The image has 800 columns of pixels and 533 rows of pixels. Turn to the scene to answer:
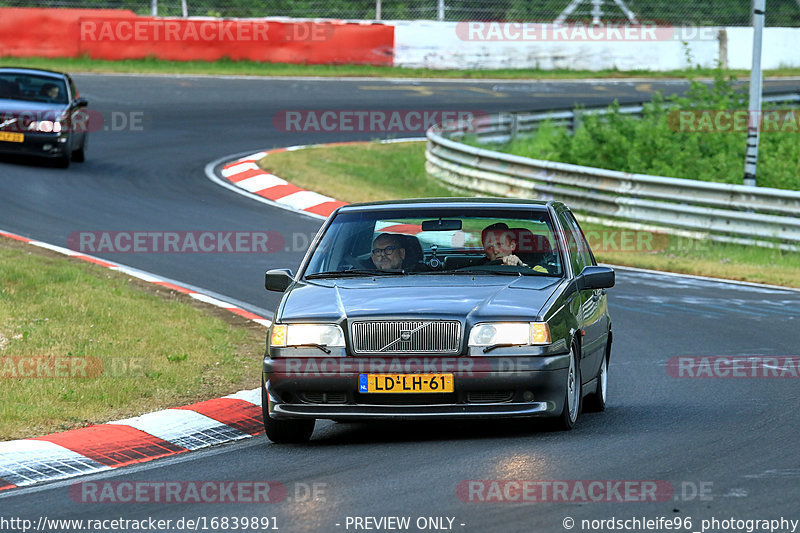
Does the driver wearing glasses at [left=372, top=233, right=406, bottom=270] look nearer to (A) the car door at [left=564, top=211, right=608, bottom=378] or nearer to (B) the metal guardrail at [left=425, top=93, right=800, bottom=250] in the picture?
(A) the car door at [left=564, top=211, right=608, bottom=378]

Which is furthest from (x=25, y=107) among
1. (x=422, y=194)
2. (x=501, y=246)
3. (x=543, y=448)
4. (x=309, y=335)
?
(x=543, y=448)

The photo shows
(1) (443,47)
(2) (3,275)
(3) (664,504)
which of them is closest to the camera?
(3) (664,504)

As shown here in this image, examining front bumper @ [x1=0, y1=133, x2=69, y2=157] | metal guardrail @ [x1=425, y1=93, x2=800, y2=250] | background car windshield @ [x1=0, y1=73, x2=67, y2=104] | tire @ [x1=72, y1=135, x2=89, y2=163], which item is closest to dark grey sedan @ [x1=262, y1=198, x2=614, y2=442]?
metal guardrail @ [x1=425, y1=93, x2=800, y2=250]

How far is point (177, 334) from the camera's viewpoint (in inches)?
439

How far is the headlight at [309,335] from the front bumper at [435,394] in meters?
0.10

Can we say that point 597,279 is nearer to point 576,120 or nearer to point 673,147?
point 673,147

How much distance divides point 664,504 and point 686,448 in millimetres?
1373

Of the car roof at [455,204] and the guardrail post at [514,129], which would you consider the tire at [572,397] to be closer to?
the car roof at [455,204]

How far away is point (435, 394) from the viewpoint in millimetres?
7543

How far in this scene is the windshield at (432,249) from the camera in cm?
866

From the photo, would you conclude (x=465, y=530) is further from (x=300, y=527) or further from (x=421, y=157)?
(x=421, y=157)

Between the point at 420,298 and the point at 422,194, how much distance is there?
1535 cm

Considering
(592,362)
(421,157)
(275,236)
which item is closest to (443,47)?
(421,157)

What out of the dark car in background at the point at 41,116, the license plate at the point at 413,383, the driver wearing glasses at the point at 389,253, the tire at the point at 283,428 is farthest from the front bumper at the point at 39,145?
the license plate at the point at 413,383
